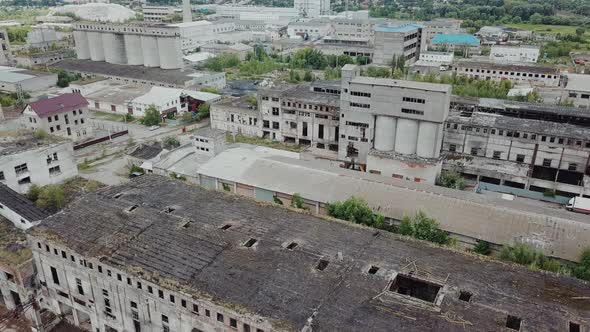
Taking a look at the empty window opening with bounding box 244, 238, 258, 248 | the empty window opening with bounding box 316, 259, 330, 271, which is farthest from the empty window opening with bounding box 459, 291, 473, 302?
the empty window opening with bounding box 244, 238, 258, 248

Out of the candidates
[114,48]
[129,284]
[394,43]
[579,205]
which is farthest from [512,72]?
[114,48]

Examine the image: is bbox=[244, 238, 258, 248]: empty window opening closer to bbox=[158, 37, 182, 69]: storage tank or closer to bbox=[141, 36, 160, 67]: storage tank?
bbox=[158, 37, 182, 69]: storage tank

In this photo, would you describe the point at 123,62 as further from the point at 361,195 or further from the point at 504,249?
the point at 504,249

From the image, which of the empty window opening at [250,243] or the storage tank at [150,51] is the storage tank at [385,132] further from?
the storage tank at [150,51]

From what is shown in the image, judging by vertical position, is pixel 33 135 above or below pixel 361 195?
above

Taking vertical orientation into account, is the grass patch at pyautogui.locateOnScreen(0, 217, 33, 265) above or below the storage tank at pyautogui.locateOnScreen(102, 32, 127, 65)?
below

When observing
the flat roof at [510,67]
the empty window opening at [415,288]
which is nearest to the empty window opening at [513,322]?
the empty window opening at [415,288]

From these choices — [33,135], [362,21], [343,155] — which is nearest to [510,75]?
[343,155]
